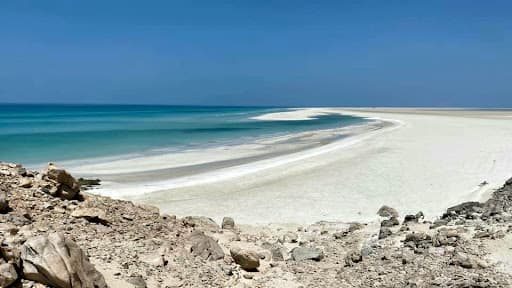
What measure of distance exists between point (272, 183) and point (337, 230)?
23.7 feet

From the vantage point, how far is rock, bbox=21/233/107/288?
197 inches

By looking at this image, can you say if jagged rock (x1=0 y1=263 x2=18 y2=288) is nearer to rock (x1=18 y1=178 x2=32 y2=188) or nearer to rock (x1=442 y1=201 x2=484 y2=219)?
rock (x1=18 y1=178 x2=32 y2=188)

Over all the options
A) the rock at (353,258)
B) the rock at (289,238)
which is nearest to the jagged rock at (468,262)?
the rock at (353,258)

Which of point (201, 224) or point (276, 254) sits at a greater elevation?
point (201, 224)

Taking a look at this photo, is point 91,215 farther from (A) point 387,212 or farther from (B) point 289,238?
(A) point 387,212

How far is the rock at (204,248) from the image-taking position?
7.59 meters

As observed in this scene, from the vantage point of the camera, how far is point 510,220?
939cm

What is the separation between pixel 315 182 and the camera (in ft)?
59.4

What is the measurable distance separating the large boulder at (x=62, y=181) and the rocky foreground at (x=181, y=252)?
2cm

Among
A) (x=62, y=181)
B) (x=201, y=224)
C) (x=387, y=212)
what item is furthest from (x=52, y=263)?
(x=387, y=212)

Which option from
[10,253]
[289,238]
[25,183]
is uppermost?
[25,183]

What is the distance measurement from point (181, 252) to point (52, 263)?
2611 millimetres

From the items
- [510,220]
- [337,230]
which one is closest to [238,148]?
[337,230]

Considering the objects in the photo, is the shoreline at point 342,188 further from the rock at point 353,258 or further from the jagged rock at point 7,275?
the jagged rock at point 7,275
